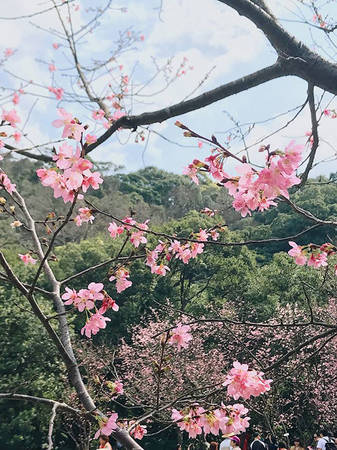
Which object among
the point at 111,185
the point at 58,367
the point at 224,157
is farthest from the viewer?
the point at 111,185

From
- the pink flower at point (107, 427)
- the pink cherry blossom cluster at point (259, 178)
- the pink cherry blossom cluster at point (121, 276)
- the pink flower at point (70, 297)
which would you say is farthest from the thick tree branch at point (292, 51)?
the pink flower at point (107, 427)

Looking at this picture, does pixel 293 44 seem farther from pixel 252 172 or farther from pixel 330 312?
pixel 330 312

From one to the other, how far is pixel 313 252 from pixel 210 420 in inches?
27.5

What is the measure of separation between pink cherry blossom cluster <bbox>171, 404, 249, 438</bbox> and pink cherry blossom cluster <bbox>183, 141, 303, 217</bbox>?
28.8 inches

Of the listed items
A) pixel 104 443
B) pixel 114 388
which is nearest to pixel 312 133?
pixel 114 388

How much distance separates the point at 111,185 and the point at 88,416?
2510cm

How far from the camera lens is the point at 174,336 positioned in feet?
6.60

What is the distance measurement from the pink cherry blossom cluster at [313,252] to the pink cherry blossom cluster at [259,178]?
9.2 inches

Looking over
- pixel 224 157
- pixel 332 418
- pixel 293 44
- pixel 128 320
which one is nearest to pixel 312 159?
pixel 293 44

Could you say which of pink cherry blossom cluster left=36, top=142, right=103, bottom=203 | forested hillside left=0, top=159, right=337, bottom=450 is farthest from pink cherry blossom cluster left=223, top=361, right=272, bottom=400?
forested hillside left=0, top=159, right=337, bottom=450

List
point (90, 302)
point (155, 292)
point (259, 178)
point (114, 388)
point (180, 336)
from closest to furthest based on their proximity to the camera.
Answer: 1. point (259, 178)
2. point (114, 388)
3. point (90, 302)
4. point (180, 336)
5. point (155, 292)

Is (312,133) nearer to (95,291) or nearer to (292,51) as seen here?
(292,51)

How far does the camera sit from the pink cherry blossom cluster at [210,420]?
1.55m

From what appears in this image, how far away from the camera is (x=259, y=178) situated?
124 centimetres
